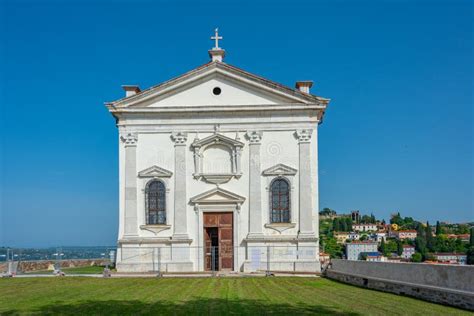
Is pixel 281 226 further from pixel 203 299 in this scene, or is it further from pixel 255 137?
pixel 203 299

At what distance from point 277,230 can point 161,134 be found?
758 cm

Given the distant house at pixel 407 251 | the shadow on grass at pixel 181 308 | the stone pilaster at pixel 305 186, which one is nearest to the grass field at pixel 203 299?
the shadow on grass at pixel 181 308

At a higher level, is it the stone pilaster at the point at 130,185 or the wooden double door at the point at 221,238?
the stone pilaster at the point at 130,185

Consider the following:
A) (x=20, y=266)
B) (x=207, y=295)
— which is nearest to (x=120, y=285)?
(x=207, y=295)

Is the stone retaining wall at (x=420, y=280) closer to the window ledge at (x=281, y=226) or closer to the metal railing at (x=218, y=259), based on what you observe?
the metal railing at (x=218, y=259)

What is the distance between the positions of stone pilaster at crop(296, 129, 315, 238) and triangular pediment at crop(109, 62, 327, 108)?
1.86 metres

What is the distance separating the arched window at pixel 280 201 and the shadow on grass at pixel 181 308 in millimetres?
13997

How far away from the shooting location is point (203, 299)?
682 inches

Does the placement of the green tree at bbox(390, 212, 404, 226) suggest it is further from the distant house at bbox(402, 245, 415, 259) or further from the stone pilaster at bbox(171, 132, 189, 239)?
the stone pilaster at bbox(171, 132, 189, 239)

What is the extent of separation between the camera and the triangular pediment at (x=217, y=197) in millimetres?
30672

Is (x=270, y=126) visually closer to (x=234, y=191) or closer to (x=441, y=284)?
(x=234, y=191)

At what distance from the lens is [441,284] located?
17281 mm

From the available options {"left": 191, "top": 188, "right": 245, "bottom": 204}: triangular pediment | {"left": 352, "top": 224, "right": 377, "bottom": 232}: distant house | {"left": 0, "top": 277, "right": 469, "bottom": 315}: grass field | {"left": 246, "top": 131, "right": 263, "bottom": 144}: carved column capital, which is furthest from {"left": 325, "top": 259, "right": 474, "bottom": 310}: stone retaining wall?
{"left": 352, "top": 224, "right": 377, "bottom": 232}: distant house

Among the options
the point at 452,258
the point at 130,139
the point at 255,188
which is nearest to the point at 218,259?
the point at 255,188
